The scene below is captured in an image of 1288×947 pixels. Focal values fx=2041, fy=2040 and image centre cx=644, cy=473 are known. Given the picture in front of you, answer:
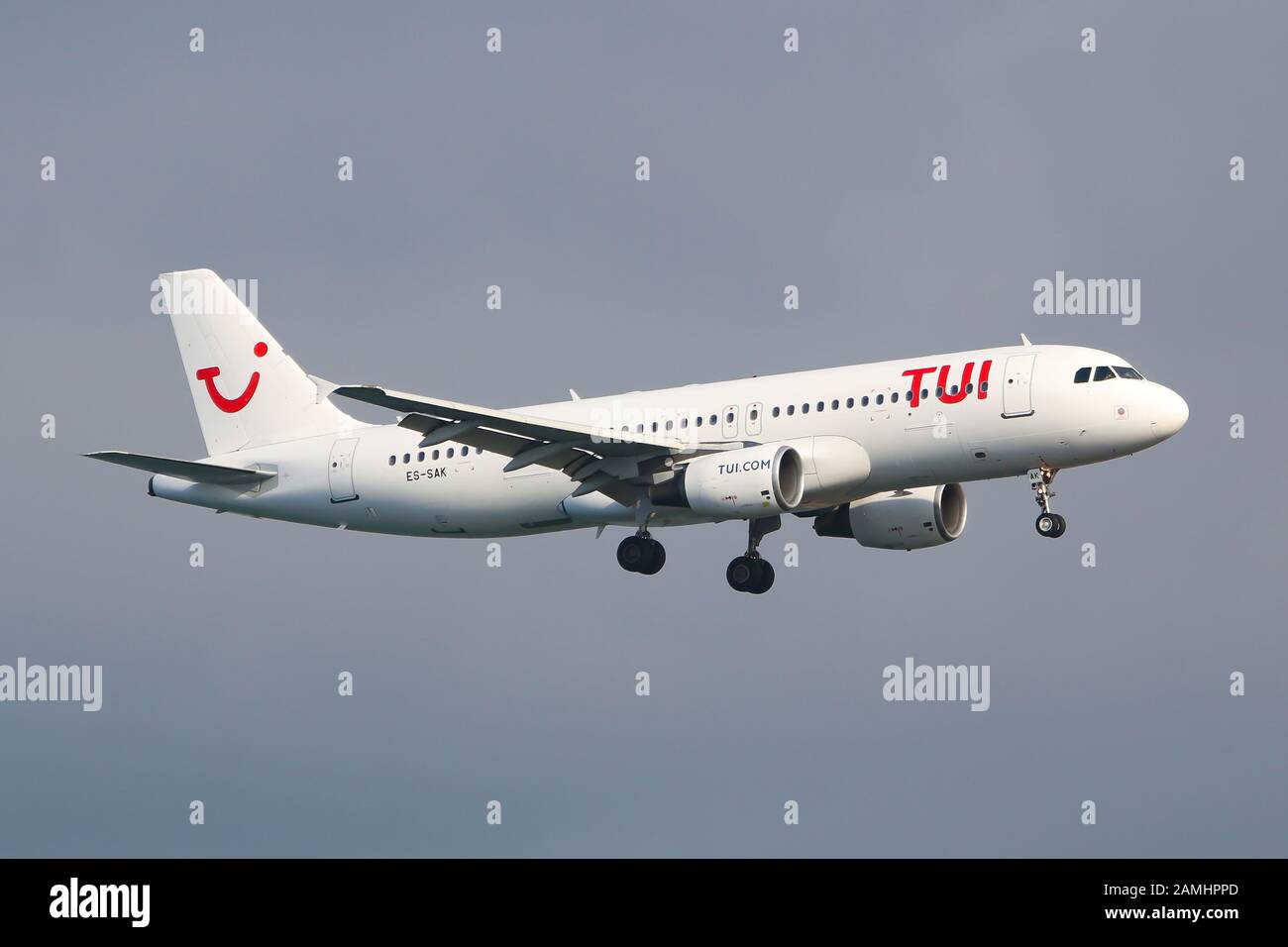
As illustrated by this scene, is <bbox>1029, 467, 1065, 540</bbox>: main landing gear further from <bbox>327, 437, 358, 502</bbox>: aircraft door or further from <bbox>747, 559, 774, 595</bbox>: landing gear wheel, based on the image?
<bbox>327, 437, 358, 502</bbox>: aircraft door

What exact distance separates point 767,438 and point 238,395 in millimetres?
17395

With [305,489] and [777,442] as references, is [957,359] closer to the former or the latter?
[777,442]

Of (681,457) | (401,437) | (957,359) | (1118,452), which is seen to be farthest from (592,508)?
(1118,452)

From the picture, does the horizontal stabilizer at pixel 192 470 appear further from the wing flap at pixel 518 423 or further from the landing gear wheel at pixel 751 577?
the landing gear wheel at pixel 751 577

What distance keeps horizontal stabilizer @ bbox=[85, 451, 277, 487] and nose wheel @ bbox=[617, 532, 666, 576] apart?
10861mm

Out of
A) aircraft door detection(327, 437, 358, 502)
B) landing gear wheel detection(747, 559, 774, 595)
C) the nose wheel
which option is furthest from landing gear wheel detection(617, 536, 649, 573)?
aircraft door detection(327, 437, 358, 502)

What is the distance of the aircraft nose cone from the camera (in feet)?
157

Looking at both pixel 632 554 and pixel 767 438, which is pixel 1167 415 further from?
pixel 632 554


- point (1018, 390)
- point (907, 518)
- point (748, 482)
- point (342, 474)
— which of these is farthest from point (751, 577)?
point (342, 474)

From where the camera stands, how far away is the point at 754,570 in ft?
180

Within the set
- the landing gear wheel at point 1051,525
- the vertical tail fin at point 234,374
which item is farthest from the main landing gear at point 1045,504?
the vertical tail fin at point 234,374

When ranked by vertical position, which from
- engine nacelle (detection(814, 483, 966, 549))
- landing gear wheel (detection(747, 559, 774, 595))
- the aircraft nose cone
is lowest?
landing gear wheel (detection(747, 559, 774, 595))

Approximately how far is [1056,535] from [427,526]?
17323mm

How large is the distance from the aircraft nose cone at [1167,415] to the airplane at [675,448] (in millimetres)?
45
